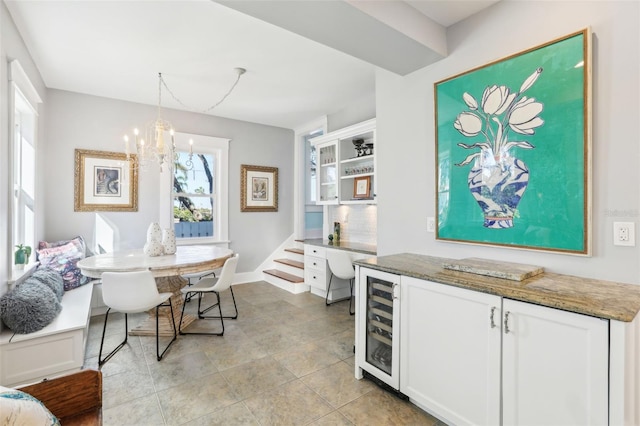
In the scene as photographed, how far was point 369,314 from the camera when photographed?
219cm

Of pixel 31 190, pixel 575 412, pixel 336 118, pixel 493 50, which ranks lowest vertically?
pixel 575 412

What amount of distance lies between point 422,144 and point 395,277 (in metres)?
1.15

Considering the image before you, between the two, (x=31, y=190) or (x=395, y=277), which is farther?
(x=31, y=190)

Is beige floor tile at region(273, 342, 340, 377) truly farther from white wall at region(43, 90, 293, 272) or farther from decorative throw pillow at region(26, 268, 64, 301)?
white wall at region(43, 90, 293, 272)

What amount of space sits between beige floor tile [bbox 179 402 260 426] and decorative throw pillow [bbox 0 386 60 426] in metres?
1.15

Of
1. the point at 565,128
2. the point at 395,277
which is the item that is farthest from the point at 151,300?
the point at 565,128

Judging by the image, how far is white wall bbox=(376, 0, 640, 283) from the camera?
1.54 metres

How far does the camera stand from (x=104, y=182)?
156 inches

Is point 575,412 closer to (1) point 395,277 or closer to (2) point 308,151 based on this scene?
(1) point 395,277

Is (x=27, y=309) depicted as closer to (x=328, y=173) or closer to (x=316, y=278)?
(x=316, y=278)

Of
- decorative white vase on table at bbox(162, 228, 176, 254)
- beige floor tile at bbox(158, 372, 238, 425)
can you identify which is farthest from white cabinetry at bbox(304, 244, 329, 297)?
beige floor tile at bbox(158, 372, 238, 425)

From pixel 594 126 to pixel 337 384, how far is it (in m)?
2.24

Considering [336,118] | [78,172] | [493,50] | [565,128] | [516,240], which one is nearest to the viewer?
[565,128]

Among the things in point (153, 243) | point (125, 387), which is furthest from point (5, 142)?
point (125, 387)
